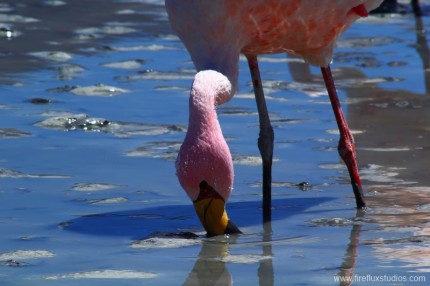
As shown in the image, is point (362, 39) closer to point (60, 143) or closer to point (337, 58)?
point (337, 58)

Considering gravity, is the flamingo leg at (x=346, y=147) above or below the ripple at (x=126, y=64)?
above

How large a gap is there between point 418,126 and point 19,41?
3.54m

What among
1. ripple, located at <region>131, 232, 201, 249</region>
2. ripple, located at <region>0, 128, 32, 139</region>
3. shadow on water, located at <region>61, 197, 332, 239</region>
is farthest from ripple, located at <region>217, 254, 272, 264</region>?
ripple, located at <region>0, 128, 32, 139</region>

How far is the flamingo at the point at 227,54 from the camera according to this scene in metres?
4.46

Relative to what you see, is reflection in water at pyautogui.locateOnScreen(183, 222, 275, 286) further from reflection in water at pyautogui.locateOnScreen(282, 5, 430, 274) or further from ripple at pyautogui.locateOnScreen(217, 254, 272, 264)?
reflection in water at pyautogui.locateOnScreen(282, 5, 430, 274)

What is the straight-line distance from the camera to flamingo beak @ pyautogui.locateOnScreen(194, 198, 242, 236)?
4535 millimetres

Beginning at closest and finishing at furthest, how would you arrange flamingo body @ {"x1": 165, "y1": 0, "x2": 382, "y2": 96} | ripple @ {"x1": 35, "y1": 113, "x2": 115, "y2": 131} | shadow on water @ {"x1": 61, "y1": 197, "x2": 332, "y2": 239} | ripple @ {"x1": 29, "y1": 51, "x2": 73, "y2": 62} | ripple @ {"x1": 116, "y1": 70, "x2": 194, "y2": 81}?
shadow on water @ {"x1": 61, "y1": 197, "x2": 332, "y2": 239}
flamingo body @ {"x1": 165, "y1": 0, "x2": 382, "y2": 96}
ripple @ {"x1": 35, "y1": 113, "x2": 115, "y2": 131}
ripple @ {"x1": 116, "y1": 70, "x2": 194, "y2": 81}
ripple @ {"x1": 29, "y1": 51, "x2": 73, "y2": 62}

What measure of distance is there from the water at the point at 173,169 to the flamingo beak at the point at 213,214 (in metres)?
0.07

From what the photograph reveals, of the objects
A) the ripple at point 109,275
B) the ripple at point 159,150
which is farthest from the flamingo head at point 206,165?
the ripple at point 159,150

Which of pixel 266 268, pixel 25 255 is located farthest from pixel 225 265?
pixel 25 255

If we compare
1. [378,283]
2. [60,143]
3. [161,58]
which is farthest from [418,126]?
[378,283]

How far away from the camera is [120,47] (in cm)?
905

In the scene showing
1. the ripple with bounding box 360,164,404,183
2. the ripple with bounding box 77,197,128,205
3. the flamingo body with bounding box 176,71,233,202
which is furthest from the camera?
the ripple with bounding box 360,164,404,183

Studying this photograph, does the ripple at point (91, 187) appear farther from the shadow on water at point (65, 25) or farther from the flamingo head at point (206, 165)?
the shadow on water at point (65, 25)
